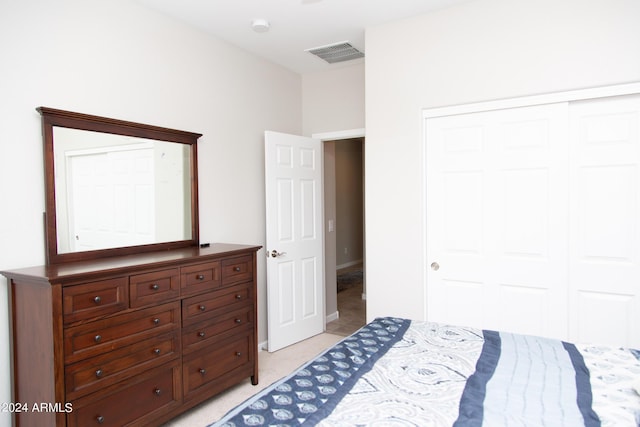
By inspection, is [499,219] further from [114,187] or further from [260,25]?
[114,187]

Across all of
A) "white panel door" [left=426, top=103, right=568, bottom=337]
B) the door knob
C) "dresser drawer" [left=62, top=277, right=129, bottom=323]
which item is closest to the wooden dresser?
"dresser drawer" [left=62, top=277, right=129, bottom=323]

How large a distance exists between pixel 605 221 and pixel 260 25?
2.86 meters

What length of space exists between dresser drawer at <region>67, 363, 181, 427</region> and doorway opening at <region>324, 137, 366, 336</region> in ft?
8.26

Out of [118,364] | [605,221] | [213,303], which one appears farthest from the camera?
[213,303]

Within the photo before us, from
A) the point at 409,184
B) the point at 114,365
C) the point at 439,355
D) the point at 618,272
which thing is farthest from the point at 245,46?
the point at 618,272

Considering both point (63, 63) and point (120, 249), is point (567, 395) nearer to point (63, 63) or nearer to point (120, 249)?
point (120, 249)

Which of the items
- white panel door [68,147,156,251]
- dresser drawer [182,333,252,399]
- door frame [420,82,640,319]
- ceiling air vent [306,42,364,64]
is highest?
ceiling air vent [306,42,364,64]

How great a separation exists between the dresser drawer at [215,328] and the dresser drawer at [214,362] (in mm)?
60

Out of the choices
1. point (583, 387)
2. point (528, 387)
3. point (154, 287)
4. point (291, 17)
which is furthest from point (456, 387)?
point (291, 17)

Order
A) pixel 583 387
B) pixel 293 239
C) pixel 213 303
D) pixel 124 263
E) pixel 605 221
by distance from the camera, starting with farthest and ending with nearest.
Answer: pixel 293 239 < pixel 213 303 < pixel 605 221 < pixel 124 263 < pixel 583 387

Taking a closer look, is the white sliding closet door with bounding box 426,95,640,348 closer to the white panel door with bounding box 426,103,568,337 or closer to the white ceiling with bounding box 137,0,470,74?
the white panel door with bounding box 426,103,568,337

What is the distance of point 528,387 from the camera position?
1.49 metres

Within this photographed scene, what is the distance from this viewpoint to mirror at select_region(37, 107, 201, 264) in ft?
7.60

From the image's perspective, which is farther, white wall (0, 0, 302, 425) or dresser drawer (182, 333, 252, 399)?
dresser drawer (182, 333, 252, 399)
